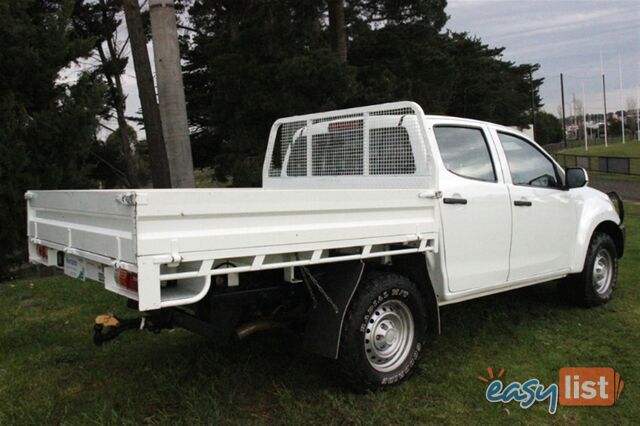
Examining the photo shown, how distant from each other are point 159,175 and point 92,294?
10.3 ft

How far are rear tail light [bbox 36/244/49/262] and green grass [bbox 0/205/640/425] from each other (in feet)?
3.11

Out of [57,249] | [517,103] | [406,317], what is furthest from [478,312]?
[517,103]

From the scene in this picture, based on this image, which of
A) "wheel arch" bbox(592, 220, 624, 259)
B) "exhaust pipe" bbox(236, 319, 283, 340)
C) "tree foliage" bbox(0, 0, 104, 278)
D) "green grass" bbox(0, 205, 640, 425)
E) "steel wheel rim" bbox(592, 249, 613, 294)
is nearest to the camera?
"exhaust pipe" bbox(236, 319, 283, 340)

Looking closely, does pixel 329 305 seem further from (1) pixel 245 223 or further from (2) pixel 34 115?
(2) pixel 34 115

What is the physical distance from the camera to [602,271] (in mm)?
6105

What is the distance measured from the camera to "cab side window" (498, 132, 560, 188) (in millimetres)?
5113

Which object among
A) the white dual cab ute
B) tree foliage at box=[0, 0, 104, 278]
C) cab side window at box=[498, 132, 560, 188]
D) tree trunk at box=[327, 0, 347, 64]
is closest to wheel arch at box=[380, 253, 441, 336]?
the white dual cab ute

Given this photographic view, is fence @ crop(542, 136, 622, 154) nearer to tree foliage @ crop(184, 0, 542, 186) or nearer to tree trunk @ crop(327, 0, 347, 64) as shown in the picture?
tree foliage @ crop(184, 0, 542, 186)

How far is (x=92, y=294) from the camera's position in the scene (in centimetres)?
692

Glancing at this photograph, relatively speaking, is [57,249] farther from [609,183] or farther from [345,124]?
[609,183]

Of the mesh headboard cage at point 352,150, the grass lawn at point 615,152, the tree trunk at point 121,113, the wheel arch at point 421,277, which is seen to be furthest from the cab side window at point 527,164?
the grass lawn at point 615,152

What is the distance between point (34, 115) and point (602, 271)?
9480mm

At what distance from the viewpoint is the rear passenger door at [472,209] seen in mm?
4297

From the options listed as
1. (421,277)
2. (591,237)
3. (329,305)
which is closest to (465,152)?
(421,277)
